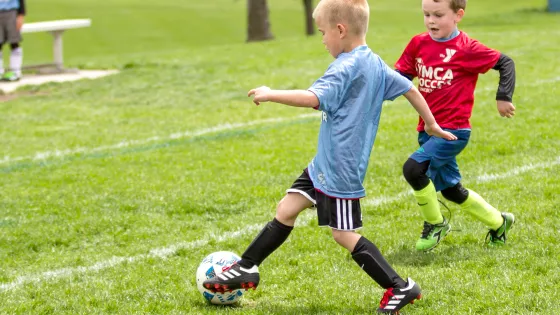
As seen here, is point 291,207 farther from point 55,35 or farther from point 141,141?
point 55,35

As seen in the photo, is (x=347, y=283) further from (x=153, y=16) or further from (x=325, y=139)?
(x=153, y=16)

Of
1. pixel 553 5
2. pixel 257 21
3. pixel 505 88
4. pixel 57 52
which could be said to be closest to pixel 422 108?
pixel 505 88

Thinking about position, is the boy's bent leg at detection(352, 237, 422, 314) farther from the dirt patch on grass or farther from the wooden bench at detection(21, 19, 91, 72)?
the wooden bench at detection(21, 19, 91, 72)

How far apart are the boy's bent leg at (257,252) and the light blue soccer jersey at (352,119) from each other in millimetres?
280

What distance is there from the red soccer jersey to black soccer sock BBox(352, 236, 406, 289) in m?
1.46

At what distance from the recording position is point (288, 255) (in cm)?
600

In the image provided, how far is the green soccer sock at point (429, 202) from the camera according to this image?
5.84 meters

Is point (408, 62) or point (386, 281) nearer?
point (386, 281)

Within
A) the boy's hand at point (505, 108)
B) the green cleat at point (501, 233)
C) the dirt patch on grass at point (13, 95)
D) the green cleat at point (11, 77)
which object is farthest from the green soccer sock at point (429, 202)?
the green cleat at point (11, 77)

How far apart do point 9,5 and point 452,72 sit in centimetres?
1140

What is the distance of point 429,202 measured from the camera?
5883 millimetres

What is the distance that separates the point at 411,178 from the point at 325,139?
4.51 ft

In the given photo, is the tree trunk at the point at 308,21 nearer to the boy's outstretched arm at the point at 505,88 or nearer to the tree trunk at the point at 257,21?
the tree trunk at the point at 257,21

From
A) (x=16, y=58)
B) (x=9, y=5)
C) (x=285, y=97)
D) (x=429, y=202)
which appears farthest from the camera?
(x=16, y=58)
